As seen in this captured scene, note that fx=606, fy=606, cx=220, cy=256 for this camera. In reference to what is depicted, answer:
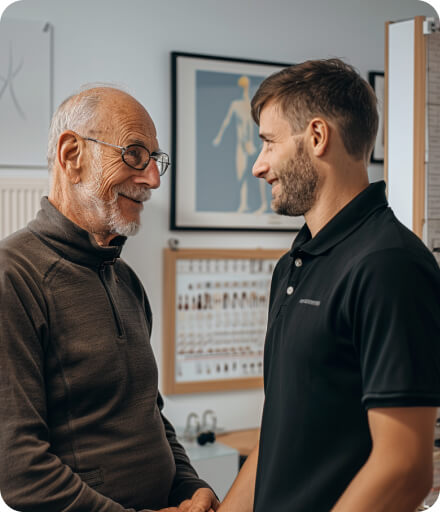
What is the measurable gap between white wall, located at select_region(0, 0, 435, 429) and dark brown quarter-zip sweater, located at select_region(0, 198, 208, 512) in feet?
4.70

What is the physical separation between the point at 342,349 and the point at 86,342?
20.2 inches

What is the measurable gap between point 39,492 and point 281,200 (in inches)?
27.8

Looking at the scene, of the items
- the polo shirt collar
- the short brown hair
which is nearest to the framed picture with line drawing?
the short brown hair

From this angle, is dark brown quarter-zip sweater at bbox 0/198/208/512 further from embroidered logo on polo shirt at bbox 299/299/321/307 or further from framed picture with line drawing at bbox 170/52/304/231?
framed picture with line drawing at bbox 170/52/304/231

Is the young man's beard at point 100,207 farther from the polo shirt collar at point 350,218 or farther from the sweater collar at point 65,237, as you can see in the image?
the polo shirt collar at point 350,218

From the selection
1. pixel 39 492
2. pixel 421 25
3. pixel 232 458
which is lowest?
pixel 232 458

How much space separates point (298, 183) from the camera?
116cm

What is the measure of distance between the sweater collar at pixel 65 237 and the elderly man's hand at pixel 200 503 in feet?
1.84

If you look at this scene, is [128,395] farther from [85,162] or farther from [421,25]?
[421,25]

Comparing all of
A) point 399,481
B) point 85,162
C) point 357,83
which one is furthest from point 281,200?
point 399,481

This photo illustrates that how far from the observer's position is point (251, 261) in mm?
2984

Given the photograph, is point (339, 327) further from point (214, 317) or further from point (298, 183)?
point (214, 317)

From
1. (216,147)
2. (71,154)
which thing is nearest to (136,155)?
(71,154)

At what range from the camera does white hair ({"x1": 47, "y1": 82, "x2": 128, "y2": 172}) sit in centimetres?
132
